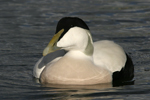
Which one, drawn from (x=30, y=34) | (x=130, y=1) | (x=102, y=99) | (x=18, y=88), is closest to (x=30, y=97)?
(x=18, y=88)

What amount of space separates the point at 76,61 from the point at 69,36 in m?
0.45

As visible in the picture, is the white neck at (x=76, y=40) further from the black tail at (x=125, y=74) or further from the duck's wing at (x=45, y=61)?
the black tail at (x=125, y=74)

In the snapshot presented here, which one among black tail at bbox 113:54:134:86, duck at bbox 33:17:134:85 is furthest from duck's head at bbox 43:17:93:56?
black tail at bbox 113:54:134:86

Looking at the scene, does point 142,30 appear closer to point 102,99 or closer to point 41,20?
point 41,20

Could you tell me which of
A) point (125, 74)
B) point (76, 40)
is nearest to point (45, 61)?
point (76, 40)

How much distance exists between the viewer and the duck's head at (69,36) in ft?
21.1

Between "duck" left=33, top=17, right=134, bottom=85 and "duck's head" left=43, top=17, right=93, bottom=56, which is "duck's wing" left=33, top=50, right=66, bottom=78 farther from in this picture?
"duck's head" left=43, top=17, right=93, bottom=56

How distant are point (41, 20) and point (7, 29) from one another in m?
A: 1.12

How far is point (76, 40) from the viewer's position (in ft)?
21.3

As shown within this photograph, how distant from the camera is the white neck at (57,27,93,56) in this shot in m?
6.43

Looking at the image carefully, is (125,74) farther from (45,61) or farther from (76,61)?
(45,61)

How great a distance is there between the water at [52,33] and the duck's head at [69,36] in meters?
0.59

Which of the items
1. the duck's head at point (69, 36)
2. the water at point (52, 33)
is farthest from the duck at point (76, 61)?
the water at point (52, 33)

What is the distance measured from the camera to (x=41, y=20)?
1112 centimetres
